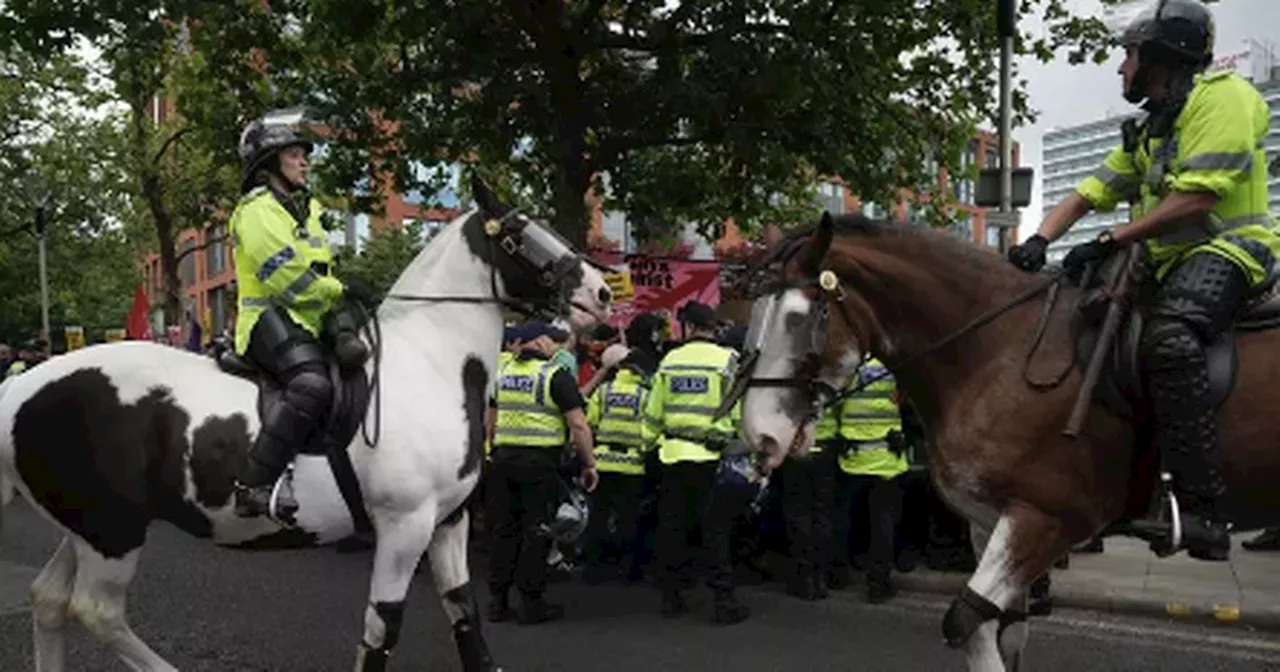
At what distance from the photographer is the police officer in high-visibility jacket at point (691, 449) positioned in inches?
318

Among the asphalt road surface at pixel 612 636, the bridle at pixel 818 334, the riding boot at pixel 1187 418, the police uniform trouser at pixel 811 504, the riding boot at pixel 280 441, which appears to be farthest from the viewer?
the police uniform trouser at pixel 811 504

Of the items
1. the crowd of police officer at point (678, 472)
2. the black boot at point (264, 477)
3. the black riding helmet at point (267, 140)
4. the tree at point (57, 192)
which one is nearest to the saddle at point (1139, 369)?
the black boot at point (264, 477)

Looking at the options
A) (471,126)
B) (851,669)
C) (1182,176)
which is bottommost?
(851,669)

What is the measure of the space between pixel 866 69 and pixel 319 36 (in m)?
6.48

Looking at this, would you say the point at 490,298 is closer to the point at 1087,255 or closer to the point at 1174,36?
the point at 1087,255

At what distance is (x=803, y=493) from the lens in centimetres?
866

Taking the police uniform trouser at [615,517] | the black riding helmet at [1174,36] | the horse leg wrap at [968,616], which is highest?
the black riding helmet at [1174,36]

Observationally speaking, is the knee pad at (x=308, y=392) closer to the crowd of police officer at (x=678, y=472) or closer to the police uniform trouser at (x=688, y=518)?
the crowd of police officer at (x=678, y=472)

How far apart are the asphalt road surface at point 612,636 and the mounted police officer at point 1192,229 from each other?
2943 mm

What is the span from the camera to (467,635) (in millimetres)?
5641

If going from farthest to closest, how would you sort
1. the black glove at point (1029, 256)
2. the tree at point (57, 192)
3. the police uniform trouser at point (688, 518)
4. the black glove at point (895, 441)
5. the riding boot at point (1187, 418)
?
the tree at point (57, 192)
the black glove at point (895, 441)
the police uniform trouser at point (688, 518)
the black glove at point (1029, 256)
the riding boot at point (1187, 418)

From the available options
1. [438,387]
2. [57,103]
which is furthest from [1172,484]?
[57,103]

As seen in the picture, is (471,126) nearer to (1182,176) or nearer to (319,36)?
(319,36)

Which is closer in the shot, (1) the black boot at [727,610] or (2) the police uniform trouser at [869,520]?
(1) the black boot at [727,610]
